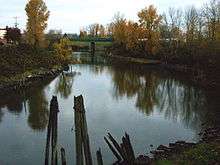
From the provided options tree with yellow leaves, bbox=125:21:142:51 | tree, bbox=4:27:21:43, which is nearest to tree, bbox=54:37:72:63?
tree, bbox=4:27:21:43

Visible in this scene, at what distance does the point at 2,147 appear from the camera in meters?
25.1

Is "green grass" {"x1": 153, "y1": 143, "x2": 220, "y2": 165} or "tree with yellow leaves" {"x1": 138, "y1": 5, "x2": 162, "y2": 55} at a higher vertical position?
"tree with yellow leaves" {"x1": 138, "y1": 5, "x2": 162, "y2": 55}

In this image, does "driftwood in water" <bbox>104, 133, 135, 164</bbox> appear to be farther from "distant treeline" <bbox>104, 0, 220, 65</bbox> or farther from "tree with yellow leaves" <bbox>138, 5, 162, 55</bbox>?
"tree with yellow leaves" <bbox>138, 5, 162, 55</bbox>

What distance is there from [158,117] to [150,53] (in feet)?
212

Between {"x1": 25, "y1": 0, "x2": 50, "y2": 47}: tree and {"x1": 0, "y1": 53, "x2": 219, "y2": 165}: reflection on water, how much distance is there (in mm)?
22966

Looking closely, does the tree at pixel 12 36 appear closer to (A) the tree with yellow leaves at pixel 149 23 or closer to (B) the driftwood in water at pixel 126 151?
(A) the tree with yellow leaves at pixel 149 23

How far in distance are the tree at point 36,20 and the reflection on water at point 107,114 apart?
23.0 metres

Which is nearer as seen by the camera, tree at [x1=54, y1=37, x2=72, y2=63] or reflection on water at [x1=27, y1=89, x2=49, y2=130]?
reflection on water at [x1=27, y1=89, x2=49, y2=130]

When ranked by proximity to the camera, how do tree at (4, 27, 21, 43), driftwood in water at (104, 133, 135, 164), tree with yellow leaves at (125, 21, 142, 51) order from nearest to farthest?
driftwood in water at (104, 133, 135, 164), tree at (4, 27, 21, 43), tree with yellow leaves at (125, 21, 142, 51)

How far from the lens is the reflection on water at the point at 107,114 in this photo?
2606cm

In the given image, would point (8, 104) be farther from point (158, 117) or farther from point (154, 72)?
point (154, 72)

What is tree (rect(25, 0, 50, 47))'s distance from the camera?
80812mm

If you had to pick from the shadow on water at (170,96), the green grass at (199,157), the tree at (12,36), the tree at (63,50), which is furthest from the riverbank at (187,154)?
the tree at (12,36)

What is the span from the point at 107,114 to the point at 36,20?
4968 cm
